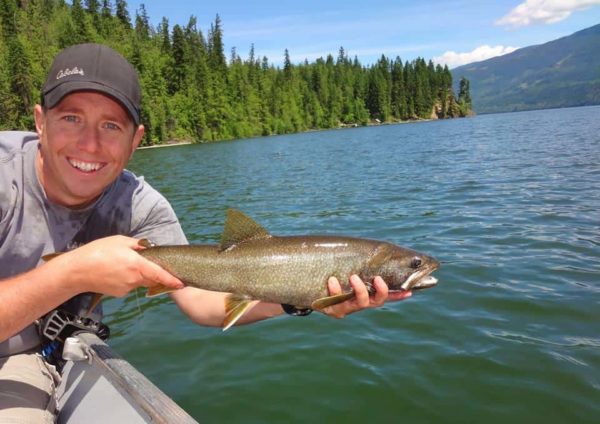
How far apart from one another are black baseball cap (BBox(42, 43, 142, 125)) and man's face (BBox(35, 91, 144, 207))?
0.25 feet

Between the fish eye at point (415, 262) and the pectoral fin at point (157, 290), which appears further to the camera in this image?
the fish eye at point (415, 262)

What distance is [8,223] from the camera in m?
3.55

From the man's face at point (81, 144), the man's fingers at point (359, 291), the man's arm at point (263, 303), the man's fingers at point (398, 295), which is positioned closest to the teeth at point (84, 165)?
the man's face at point (81, 144)

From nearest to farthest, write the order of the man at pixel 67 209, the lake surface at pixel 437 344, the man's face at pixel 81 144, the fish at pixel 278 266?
the man at pixel 67 209 → the man's face at pixel 81 144 → the fish at pixel 278 266 → the lake surface at pixel 437 344

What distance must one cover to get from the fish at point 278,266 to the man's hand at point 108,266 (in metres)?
0.37

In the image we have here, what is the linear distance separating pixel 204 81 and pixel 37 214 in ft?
369

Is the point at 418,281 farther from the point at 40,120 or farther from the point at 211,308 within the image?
the point at 40,120

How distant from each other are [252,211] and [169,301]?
9221mm

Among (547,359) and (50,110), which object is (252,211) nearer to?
(547,359)

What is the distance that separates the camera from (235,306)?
3881 mm

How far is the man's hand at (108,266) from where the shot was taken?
3.04m

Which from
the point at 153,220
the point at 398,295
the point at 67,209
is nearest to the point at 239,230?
the point at 153,220

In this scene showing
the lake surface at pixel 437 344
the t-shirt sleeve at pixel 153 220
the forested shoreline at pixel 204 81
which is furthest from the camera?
the forested shoreline at pixel 204 81

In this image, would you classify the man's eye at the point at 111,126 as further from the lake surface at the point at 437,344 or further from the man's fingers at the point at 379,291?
the lake surface at the point at 437,344
